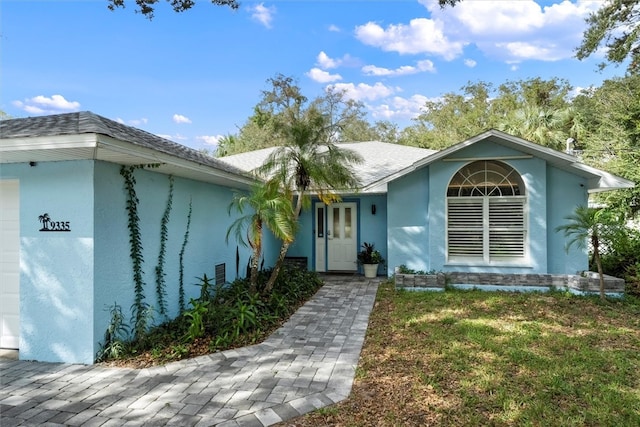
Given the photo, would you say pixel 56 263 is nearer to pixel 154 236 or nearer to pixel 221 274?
pixel 154 236

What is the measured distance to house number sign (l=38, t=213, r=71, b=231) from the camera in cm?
442

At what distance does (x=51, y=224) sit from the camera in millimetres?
4469

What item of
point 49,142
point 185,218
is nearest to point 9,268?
point 49,142

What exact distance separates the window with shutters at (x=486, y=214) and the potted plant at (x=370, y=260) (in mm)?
2235

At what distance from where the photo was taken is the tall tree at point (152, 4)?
17.0 feet

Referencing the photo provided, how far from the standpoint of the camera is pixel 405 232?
954cm

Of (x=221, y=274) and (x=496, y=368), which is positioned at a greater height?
(x=221, y=274)

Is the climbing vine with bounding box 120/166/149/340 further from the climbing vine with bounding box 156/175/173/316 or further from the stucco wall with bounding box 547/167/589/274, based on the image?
the stucco wall with bounding box 547/167/589/274

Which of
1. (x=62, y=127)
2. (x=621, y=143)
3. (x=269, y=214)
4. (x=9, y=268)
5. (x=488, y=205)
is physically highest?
(x=621, y=143)

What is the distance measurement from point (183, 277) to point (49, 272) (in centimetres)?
217

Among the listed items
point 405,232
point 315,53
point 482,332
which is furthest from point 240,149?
point 482,332

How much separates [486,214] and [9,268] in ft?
31.4

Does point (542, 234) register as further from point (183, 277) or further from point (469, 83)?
point (469, 83)

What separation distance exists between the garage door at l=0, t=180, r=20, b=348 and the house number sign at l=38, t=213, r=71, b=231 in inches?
24.3
